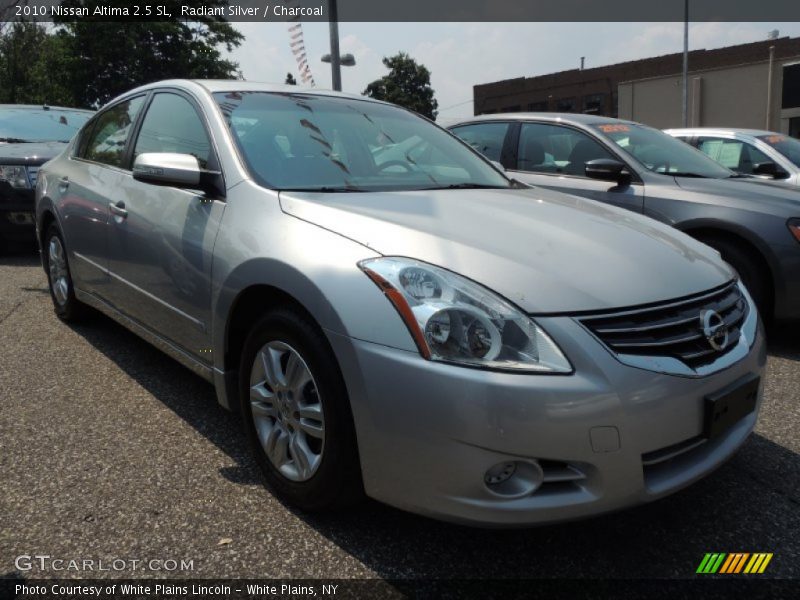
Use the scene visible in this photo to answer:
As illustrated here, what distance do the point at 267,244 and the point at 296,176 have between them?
482 mm

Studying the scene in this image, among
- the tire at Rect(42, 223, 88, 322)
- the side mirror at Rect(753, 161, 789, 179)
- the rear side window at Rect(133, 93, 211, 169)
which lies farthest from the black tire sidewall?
the side mirror at Rect(753, 161, 789, 179)

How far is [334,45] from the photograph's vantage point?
11.6m

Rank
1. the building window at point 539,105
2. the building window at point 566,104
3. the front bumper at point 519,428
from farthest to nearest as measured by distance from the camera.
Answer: the building window at point 539,105 < the building window at point 566,104 < the front bumper at point 519,428

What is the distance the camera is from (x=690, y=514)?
235cm

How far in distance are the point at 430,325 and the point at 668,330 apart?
0.73 metres

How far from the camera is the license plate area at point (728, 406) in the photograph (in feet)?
6.59

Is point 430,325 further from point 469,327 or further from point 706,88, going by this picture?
point 706,88

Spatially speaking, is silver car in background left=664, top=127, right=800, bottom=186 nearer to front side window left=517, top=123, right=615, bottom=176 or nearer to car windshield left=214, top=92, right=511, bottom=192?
front side window left=517, top=123, right=615, bottom=176

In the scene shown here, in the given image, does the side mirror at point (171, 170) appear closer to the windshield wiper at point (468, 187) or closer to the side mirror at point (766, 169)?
the windshield wiper at point (468, 187)

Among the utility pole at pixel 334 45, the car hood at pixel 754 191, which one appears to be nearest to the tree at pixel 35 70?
the utility pole at pixel 334 45

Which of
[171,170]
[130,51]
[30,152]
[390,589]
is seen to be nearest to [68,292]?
[171,170]

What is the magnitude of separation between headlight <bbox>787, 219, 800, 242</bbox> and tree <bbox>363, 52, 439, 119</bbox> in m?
53.5

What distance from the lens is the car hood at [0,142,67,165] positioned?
6.90 m

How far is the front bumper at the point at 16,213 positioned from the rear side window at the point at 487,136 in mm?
4445
